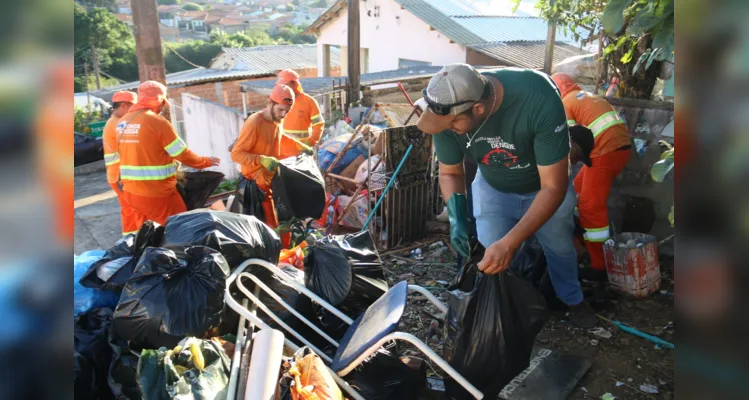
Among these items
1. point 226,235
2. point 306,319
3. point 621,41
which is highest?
point 621,41

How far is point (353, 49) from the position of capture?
8.59 meters

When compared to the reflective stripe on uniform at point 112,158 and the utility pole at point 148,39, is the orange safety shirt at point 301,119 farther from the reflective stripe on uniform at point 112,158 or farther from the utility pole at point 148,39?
the reflective stripe on uniform at point 112,158

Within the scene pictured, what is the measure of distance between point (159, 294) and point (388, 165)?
261 cm

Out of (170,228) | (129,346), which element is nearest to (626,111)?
(170,228)

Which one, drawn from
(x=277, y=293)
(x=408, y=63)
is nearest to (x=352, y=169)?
(x=277, y=293)

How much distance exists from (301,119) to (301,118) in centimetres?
1

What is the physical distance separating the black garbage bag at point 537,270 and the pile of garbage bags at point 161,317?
1.76 meters

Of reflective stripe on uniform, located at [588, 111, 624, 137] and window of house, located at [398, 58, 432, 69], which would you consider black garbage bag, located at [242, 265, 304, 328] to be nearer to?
reflective stripe on uniform, located at [588, 111, 624, 137]

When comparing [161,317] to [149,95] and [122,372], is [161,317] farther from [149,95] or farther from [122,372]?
[149,95]

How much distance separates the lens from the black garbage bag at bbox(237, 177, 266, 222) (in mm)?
4371

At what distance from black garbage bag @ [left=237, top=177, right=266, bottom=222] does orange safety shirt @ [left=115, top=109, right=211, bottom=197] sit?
1.79 feet

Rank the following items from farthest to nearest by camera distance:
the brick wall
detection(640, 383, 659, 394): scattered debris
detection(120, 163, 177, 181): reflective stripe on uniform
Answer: the brick wall < detection(120, 163, 177, 181): reflective stripe on uniform < detection(640, 383, 659, 394): scattered debris

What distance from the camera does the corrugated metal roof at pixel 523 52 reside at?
1400cm

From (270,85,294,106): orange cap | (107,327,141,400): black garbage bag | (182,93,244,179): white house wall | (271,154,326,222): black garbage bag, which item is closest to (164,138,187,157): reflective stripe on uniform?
(271,154,326,222): black garbage bag
